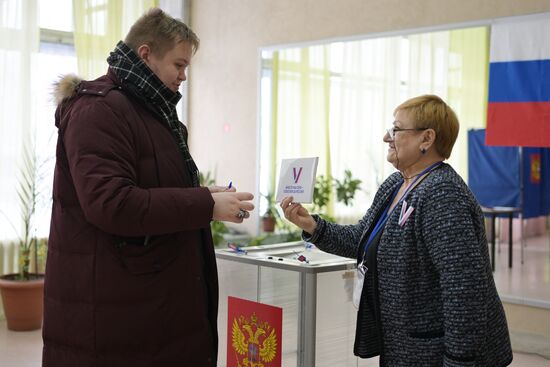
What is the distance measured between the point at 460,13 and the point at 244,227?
288 centimetres

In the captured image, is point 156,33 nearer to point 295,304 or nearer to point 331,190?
point 295,304

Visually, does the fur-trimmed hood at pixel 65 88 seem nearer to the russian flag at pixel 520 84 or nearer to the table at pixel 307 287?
the table at pixel 307 287

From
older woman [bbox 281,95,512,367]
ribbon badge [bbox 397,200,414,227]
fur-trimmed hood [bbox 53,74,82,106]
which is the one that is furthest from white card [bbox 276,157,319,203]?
fur-trimmed hood [bbox 53,74,82,106]

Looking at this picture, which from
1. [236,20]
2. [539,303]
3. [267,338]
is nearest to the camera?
[267,338]

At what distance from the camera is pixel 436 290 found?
192 cm

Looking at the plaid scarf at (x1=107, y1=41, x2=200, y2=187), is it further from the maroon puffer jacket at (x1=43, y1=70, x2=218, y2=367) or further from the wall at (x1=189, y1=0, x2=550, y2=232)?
the wall at (x1=189, y1=0, x2=550, y2=232)

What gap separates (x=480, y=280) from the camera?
181 cm

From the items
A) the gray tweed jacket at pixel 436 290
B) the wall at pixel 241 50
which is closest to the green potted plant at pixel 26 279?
the wall at pixel 241 50

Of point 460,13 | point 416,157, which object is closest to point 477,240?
point 416,157

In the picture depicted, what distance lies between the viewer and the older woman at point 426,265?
1.80 m

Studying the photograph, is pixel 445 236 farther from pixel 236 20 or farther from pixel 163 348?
pixel 236 20

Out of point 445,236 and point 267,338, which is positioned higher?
point 445,236

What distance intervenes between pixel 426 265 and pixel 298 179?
552mm

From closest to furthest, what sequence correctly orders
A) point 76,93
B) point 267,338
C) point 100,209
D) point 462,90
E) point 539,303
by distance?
point 100,209 → point 76,93 → point 267,338 → point 539,303 → point 462,90
